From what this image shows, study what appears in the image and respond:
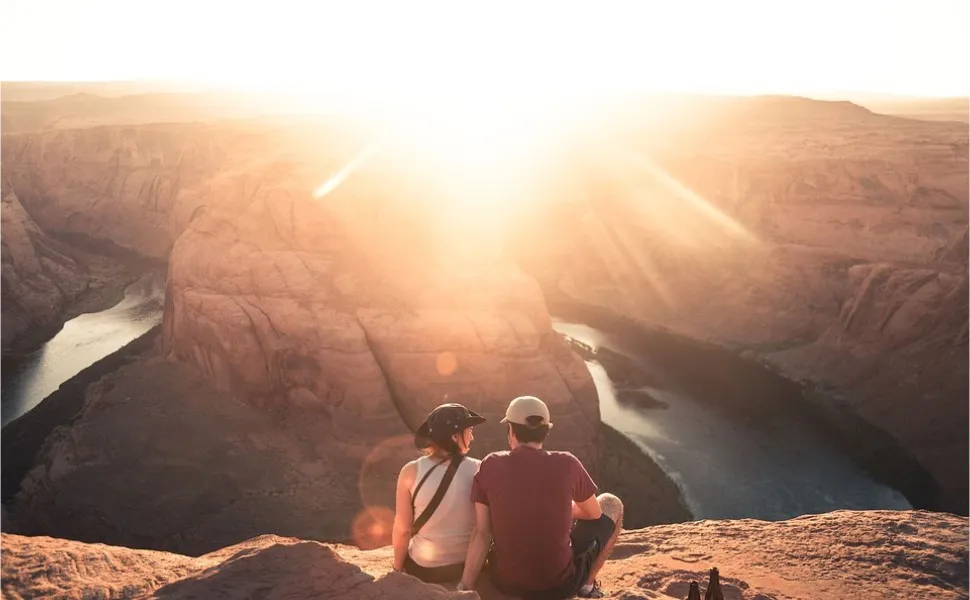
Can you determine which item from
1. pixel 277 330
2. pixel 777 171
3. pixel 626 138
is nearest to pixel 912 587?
pixel 277 330

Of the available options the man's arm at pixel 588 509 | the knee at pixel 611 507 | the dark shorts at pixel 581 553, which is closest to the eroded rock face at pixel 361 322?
the knee at pixel 611 507

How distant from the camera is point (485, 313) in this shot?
71.3 feet

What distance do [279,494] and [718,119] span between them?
306 feet

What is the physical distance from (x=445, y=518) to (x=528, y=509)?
2.07 feet

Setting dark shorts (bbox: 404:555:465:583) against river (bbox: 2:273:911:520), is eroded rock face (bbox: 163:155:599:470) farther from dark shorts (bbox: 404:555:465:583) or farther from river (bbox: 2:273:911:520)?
dark shorts (bbox: 404:555:465:583)

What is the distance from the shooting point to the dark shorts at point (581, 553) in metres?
5.00

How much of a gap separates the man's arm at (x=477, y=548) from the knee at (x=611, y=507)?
1262 mm

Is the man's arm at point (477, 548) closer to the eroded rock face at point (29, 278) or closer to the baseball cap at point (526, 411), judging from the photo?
the baseball cap at point (526, 411)

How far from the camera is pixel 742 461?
79.8ft

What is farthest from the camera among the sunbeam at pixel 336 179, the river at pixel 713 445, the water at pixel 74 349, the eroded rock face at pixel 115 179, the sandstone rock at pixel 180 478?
the eroded rock face at pixel 115 179

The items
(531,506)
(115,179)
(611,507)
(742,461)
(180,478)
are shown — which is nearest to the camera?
(531,506)

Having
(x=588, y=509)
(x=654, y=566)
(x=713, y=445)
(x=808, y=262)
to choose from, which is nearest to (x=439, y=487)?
(x=588, y=509)

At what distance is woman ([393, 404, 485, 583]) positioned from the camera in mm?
4840

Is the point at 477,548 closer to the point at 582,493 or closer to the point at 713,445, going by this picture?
the point at 582,493
